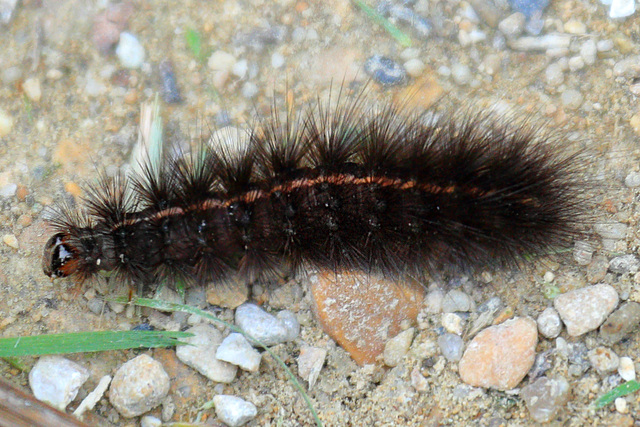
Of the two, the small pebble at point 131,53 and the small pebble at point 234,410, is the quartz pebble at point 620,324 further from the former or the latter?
the small pebble at point 131,53

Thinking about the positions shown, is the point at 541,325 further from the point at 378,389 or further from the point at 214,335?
the point at 214,335

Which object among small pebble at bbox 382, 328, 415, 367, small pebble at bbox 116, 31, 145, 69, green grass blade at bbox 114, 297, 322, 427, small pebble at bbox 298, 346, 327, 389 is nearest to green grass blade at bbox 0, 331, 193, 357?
green grass blade at bbox 114, 297, 322, 427

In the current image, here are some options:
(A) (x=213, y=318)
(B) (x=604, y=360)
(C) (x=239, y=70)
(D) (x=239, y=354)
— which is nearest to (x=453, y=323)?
(B) (x=604, y=360)

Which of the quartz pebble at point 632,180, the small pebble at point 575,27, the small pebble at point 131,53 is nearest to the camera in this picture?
the quartz pebble at point 632,180

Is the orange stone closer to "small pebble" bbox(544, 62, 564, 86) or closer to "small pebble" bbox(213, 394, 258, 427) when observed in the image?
"small pebble" bbox(213, 394, 258, 427)

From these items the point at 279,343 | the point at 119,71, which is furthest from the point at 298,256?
the point at 119,71

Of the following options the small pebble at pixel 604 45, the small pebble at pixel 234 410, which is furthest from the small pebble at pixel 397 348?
the small pebble at pixel 604 45
